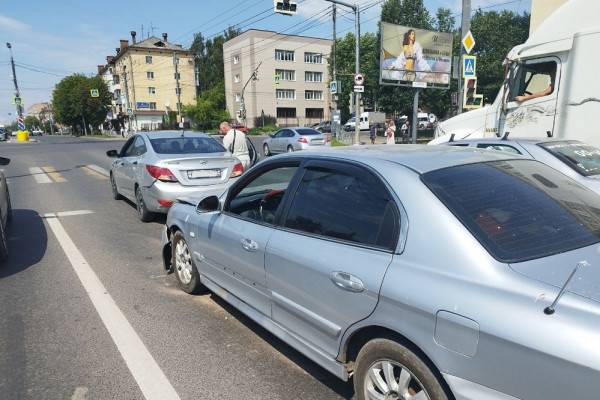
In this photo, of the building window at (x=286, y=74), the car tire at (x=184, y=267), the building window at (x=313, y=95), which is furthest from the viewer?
the building window at (x=313, y=95)

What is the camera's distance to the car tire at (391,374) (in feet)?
6.64

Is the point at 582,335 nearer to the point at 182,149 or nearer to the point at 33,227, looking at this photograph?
the point at 182,149

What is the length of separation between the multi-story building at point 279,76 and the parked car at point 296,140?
137ft

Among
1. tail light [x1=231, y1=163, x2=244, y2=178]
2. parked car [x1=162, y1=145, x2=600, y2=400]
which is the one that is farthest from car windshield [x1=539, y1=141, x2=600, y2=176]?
tail light [x1=231, y1=163, x2=244, y2=178]

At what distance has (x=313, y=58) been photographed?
2785 inches

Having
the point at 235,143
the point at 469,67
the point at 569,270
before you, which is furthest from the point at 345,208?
the point at 469,67

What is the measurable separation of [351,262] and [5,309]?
365cm

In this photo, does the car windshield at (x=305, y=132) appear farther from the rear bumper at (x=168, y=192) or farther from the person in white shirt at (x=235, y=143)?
the rear bumper at (x=168, y=192)

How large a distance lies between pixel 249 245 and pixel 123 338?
1.41 m

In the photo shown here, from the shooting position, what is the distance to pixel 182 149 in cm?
784

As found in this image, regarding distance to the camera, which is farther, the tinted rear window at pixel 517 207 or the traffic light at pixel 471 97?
the traffic light at pixel 471 97

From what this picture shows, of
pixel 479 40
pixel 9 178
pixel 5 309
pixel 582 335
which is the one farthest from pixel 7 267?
pixel 479 40

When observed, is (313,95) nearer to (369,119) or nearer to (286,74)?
(286,74)

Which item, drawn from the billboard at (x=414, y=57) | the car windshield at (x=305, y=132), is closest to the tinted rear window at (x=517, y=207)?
the car windshield at (x=305, y=132)
